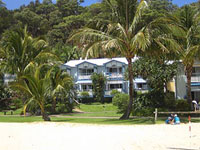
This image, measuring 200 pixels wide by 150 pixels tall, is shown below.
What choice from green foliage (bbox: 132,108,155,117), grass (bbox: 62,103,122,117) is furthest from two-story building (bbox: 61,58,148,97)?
green foliage (bbox: 132,108,155,117)

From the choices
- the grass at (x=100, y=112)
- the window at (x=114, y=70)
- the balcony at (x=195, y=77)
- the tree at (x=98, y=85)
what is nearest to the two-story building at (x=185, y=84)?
the balcony at (x=195, y=77)

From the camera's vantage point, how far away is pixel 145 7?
18.3 m

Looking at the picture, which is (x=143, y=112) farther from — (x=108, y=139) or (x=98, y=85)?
(x=98, y=85)

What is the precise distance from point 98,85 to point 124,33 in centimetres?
2523

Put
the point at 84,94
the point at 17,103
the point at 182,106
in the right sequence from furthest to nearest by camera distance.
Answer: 1. the point at 84,94
2. the point at 17,103
3. the point at 182,106

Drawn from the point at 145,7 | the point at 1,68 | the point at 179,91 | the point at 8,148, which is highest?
the point at 145,7

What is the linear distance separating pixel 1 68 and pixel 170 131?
20.0 meters

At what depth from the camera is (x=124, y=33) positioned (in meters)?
18.0

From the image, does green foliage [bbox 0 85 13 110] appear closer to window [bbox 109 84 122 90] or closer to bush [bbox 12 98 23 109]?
bush [bbox 12 98 23 109]

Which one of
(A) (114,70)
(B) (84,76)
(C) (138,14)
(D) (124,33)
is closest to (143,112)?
(D) (124,33)

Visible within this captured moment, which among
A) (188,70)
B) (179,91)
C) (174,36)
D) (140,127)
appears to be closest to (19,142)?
(140,127)

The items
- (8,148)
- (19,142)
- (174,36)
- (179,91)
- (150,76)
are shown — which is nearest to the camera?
(8,148)

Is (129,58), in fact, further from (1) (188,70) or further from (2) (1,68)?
(2) (1,68)

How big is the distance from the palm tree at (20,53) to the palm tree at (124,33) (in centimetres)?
896
